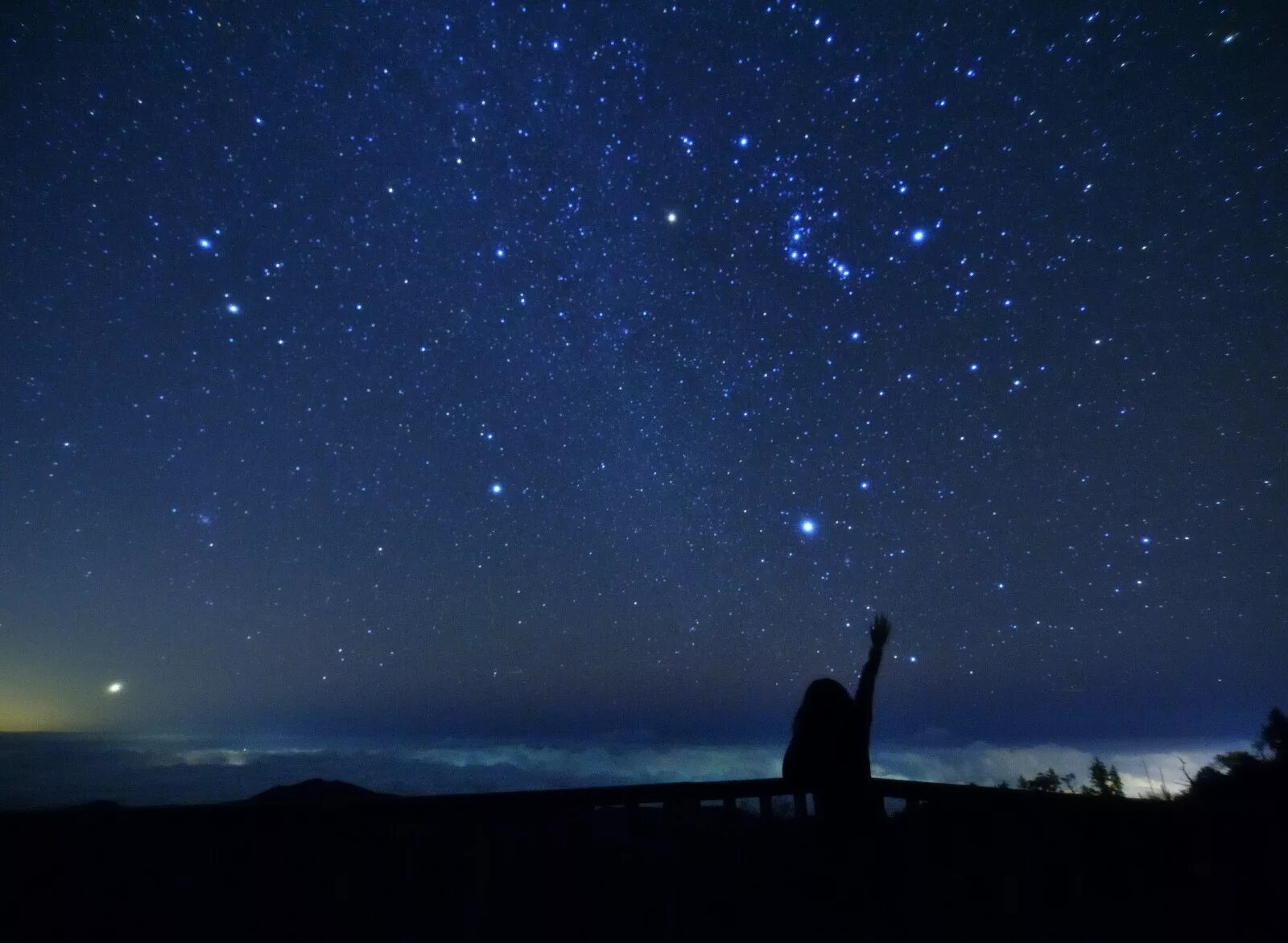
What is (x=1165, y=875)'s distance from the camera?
7.66 ft

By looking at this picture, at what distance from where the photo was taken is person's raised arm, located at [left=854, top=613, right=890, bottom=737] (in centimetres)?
418

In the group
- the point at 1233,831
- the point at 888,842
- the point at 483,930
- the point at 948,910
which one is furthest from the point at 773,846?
the point at 1233,831

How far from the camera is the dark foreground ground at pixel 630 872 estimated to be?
2342mm

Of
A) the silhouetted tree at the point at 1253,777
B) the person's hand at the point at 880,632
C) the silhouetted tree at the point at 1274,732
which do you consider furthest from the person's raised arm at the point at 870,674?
the silhouetted tree at the point at 1274,732

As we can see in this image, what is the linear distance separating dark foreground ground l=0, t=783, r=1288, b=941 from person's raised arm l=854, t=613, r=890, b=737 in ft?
2.29

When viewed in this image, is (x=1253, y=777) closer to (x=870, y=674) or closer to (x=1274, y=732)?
(x=870, y=674)

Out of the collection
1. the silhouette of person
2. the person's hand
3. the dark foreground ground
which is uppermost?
the person's hand

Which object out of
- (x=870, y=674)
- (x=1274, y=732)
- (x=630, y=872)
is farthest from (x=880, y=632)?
(x=1274, y=732)

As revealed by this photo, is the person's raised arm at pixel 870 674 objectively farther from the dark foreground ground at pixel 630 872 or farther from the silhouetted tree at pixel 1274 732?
the silhouetted tree at pixel 1274 732

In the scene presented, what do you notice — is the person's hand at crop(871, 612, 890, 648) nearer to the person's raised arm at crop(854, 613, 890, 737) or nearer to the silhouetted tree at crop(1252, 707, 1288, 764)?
the person's raised arm at crop(854, 613, 890, 737)

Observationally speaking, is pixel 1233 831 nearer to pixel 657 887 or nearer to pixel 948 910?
pixel 948 910

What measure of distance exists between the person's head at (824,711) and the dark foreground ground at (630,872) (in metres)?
0.60

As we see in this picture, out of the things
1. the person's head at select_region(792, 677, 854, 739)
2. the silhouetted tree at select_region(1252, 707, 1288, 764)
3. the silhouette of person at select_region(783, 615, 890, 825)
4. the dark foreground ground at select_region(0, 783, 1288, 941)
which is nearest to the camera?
the dark foreground ground at select_region(0, 783, 1288, 941)

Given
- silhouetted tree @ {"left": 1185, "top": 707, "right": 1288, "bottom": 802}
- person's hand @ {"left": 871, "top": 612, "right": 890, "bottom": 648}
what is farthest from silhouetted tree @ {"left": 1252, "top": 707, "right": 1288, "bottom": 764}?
person's hand @ {"left": 871, "top": 612, "right": 890, "bottom": 648}
